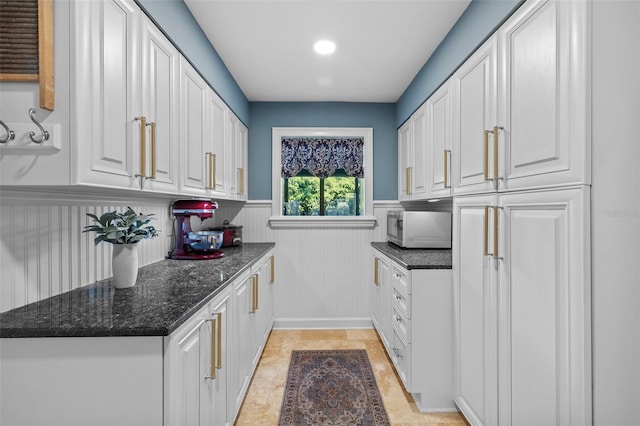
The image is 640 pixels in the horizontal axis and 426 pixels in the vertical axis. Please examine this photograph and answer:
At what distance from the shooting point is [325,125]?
3838 millimetres

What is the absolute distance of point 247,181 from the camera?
3.84 m

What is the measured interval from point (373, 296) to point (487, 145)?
232cm

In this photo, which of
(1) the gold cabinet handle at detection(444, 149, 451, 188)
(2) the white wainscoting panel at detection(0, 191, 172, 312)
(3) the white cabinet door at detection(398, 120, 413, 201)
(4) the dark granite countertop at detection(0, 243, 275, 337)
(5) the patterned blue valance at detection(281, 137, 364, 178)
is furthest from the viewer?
(5) the patterned blue valance at detection(281, 137, 364, 178)

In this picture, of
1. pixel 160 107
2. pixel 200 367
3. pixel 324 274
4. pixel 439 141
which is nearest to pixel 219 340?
pixel 200 367

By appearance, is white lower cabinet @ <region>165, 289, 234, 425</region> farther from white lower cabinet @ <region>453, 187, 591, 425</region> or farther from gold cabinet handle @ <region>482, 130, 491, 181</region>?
gold cabinet handle @ <region>482, 130, 491, 181</region>

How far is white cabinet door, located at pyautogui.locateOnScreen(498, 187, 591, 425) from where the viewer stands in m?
1.14

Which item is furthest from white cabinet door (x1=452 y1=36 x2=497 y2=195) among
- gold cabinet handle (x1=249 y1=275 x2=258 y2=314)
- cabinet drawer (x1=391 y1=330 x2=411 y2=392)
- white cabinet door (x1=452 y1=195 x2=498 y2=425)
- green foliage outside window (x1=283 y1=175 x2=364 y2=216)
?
green foliage outside window (x1=283 y1=175 x2=364 y2=216)

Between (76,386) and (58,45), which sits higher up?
(58,45)

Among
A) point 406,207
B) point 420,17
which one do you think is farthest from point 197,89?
point 406,207

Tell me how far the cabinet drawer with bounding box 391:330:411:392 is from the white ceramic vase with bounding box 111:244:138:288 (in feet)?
5.59

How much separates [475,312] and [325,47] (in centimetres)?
205

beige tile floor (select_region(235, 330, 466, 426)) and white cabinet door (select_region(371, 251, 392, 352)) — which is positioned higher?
white cabinet door (select_region(371, 251, 392, 352))

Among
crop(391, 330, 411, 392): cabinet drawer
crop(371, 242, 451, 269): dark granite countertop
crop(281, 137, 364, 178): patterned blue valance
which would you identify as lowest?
crop(391, 330, 411, 392): cabinet drawer

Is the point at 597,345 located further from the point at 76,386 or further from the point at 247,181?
the point at 247,181
